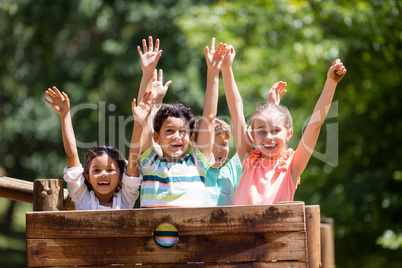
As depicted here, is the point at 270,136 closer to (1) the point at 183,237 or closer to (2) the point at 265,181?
(2) the point at 265,181

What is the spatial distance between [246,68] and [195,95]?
→ 7.72ft

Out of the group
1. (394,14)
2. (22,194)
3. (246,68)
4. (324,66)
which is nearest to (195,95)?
(246,68)

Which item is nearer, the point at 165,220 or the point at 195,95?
the point at 165,220

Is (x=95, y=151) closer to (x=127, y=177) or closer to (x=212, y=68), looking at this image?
(x=127, y=177)

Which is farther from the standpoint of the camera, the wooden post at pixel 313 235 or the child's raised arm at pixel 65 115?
the child's raised arm at pixel 65 115

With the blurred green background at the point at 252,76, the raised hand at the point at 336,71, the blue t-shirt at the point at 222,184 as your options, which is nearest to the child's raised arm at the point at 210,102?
the blue t-shirt at the point at 222,184

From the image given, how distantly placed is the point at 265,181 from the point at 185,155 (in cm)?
46

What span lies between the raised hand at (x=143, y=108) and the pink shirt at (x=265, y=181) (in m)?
0.62

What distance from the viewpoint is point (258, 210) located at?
2570mm

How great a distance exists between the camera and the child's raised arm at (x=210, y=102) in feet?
10.5

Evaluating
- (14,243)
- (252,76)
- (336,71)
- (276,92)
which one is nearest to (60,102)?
(276,92)

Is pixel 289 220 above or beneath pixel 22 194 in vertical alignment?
beneath

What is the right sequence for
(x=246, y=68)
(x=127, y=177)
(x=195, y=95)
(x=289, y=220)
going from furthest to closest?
(x=195, y=95) → (x=246, y=68) → (x=127, y=177) → (x=289, y=220)

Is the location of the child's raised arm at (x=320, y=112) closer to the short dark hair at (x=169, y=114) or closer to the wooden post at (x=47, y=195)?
the short dark hair at (x=169, y=114)
